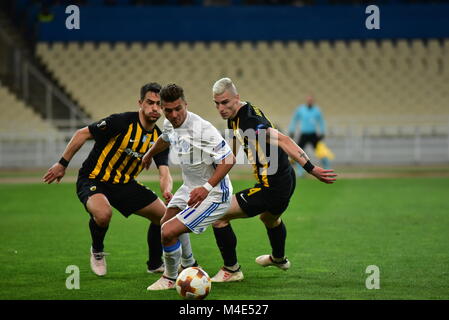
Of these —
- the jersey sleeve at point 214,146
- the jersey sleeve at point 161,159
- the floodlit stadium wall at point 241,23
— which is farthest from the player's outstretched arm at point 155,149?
the floodlit stadium wall at point 241,23

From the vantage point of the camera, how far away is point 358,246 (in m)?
9.41

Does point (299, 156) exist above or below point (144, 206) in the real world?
above

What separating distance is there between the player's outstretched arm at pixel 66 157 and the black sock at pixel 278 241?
2.20m

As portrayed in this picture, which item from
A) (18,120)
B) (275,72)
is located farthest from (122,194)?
(275,72)

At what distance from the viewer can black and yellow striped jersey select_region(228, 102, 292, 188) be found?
7297 mm

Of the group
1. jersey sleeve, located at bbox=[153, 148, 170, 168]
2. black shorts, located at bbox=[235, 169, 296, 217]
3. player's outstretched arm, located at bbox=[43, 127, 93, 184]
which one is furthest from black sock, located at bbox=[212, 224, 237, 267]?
player's outstretched arm, located at bbox=[43, 127, 93, 184]

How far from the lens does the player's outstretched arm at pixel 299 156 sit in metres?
6.98

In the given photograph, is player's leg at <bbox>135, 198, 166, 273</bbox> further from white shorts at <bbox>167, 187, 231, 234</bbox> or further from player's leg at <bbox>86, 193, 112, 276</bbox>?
white shorts at <bbox>167, 187, 231, 234</bbox>

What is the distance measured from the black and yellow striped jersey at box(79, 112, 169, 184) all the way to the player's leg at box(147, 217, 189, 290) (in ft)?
4.03

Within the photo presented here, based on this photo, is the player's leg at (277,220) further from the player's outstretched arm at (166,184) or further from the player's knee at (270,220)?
the player's outstretched arm at (166,184)

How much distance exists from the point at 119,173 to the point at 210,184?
175cm

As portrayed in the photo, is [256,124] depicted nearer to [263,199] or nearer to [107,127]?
[263,199]

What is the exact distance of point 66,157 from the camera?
7785 millimetres

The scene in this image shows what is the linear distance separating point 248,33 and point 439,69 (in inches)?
293
